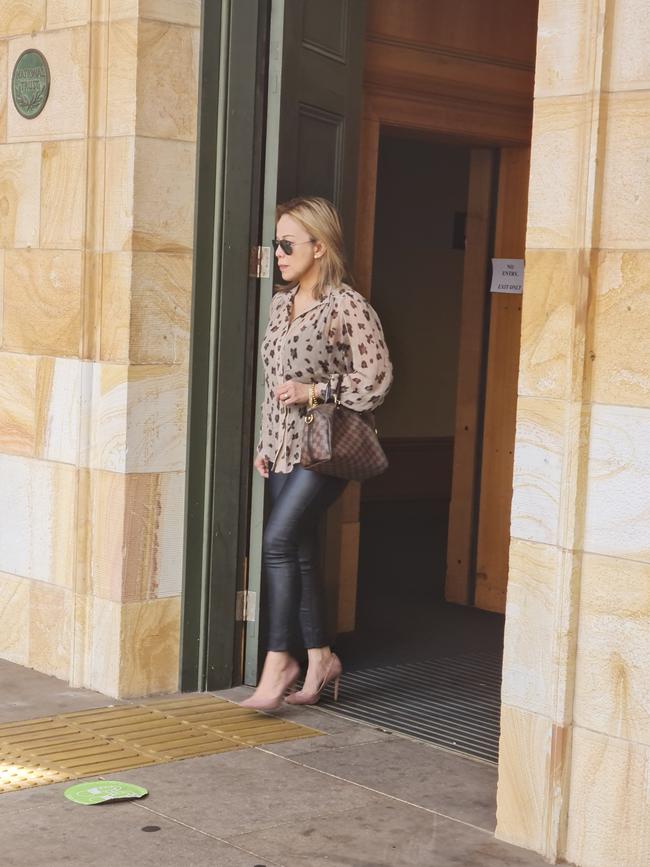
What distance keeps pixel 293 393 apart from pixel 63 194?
4.37 ft

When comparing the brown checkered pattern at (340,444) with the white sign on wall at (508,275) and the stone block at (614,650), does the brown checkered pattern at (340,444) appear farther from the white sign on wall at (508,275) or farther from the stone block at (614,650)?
the white sign on wall at (508,275)

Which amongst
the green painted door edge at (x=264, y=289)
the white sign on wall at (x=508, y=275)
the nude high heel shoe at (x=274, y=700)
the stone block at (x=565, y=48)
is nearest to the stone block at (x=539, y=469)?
the stone block at (x=565, y=48)

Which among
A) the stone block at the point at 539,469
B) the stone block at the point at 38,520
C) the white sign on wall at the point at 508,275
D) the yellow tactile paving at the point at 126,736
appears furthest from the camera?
the white sign on wall at the point at 508,275

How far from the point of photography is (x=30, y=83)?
5.93 m

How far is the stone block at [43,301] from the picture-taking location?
575 centimetres

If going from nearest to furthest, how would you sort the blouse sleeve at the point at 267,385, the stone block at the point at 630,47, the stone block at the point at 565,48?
the stone block at the point at 630,47 < the stone block at the point at 565,48 < the blouse sleeve at the point at 267,385

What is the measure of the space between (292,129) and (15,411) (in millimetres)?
1609

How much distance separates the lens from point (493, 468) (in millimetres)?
7719

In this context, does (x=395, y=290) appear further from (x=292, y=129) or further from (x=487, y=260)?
(x=292, y=129)

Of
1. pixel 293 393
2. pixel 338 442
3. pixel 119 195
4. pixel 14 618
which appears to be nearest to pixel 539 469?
pixel 338 442

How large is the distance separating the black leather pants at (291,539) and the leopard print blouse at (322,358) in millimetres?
93

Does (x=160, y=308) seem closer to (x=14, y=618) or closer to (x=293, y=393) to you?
(x=293, y=393)

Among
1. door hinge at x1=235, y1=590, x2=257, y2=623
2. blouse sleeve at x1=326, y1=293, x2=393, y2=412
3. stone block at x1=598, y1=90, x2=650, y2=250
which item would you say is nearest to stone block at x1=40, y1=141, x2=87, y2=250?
blouse sleeve at x1=326, y1=293, x2=393, y2=412

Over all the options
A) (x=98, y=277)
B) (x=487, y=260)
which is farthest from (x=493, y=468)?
(x=98, y=277)
